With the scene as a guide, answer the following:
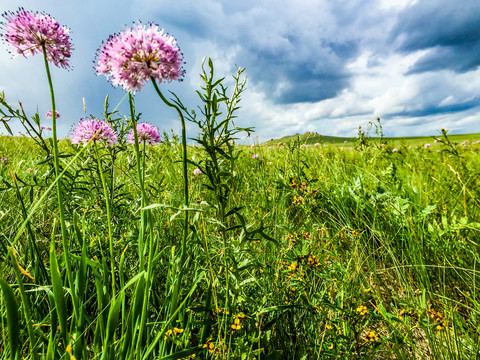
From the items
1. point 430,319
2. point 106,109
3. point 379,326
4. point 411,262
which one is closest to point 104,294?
point 106,109

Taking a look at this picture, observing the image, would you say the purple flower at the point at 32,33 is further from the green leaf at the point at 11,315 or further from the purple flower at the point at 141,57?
the green leaf at the point at 11,315

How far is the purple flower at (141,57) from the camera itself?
42.9 inches

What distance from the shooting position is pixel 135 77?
43.5 inches

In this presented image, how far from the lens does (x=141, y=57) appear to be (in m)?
1.09

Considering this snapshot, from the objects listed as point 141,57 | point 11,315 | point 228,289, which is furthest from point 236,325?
point 141,57

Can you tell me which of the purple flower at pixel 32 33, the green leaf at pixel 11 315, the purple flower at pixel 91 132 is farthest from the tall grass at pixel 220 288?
the purple flower at pixel 32 33

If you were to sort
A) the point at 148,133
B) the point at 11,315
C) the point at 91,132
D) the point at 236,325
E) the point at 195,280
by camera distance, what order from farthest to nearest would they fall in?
the point at 148,133
the point at 91,132
the point at 195,280
the point at 236,325
the point at 11,315

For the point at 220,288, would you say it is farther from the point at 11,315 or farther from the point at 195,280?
the point at 11,315

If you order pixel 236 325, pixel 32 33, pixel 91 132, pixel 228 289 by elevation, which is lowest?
pixel 236 325

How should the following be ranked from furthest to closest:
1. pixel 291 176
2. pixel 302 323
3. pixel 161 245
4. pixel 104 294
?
pixel 291 176
pixel 161 245
pixel 302 323
pixel 104 294

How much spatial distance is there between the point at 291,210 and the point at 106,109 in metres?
1.75

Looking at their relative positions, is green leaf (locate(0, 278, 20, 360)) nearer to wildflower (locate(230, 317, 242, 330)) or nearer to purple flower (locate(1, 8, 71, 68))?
wildflower (locate(230, 317, 242, 330))

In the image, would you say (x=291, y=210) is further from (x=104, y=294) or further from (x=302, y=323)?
(x=104, y=294)

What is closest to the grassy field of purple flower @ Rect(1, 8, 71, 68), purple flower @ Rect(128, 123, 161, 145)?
purple flower @ Rect(128, 123, 161, 145)
